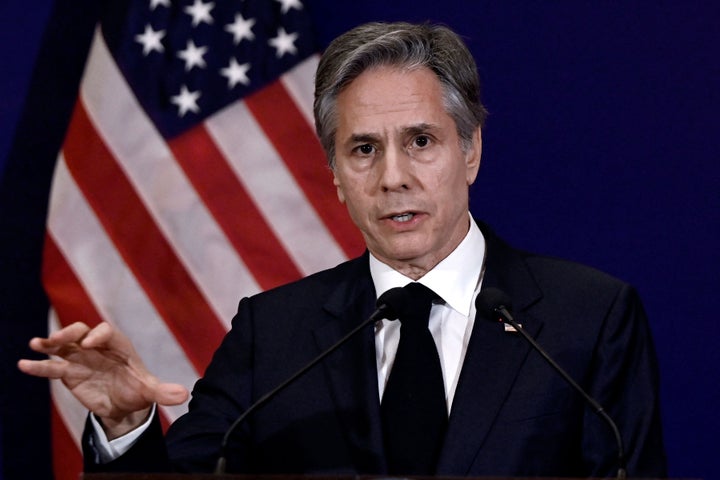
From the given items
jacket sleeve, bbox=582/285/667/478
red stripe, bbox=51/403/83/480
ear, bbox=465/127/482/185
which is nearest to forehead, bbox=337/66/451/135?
ear, bbox=465/127/482/185

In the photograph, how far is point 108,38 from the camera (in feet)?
8.25

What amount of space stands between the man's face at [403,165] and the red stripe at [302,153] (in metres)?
0.66

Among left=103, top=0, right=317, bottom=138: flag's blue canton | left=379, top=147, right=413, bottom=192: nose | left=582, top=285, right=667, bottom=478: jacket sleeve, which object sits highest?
left=103, top=0, right=317, bottom=138: flag's blue canton

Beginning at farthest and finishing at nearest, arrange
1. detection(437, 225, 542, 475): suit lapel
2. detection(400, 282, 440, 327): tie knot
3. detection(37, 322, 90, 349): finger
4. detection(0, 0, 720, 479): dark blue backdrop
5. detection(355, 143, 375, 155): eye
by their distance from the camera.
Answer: detection(0, 0, 720, 479): dark blue backdrop < detection(355, 143, 375, 155): eye < detection(400, 282, 440, 327): tie knot < detection(437, 225, 542, 475): suit lapel < detection(37, 322, 90, 349): finger

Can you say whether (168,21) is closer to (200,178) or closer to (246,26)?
(246,26)

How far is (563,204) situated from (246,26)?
0.85 m

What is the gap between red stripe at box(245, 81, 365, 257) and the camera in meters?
2.48

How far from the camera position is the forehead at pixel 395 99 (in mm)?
1762

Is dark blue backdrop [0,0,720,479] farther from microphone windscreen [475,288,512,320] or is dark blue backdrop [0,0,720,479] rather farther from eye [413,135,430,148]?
microphone windscreen [475,288,512,320]

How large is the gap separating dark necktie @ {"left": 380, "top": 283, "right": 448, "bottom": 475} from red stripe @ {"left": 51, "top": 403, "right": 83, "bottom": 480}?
3.72 ft

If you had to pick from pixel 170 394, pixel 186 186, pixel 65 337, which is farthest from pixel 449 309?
pixel 186 186

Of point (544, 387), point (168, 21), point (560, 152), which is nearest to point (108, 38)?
point (168, 21)

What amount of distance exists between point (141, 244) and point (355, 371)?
0.97 meters

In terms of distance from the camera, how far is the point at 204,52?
2.49 meters
